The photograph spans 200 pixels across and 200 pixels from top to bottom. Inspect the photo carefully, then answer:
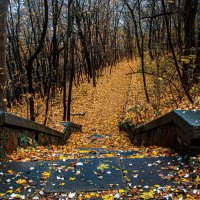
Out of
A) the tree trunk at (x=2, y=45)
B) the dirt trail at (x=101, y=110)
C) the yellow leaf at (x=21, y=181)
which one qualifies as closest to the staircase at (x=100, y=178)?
the yellow leaf at (x=21, y=181)

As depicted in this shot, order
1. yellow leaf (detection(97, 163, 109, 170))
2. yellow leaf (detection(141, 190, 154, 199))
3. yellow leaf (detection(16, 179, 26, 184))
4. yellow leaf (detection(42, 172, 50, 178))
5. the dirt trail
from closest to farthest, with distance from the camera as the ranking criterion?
yellow leaf (detection(141, 190, 154, 199)) < yellow leaf (detection(16, 179, 26, 184)) < yellow leaf (detection(42, 172, 50, 178)) < yellow leaf (detection(97, 163, 109, 170)) < the dirt trail

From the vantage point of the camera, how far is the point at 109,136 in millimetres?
11484

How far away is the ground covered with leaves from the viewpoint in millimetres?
3032

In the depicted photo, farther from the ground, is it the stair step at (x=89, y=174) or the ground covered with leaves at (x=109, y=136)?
the stair step at (x=89, y=174)

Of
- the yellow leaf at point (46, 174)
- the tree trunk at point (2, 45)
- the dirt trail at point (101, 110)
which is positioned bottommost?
the dirt trail at point (101, 110)

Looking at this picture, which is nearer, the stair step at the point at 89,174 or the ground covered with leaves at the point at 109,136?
the ground covered with leaves at the point at 109,136

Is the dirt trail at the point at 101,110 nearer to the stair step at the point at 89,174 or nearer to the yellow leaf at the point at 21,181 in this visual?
the stair step at the point at 89,174

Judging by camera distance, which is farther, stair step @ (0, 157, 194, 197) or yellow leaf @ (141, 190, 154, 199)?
stair step @ (0, 157, 194, 197)

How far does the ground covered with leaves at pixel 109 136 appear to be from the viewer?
3.03 metres

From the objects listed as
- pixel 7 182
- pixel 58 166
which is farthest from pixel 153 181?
pixel 7 182

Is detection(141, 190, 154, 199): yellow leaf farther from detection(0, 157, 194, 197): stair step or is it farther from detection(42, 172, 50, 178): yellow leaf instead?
detection(42, 172, 50, 178): yellow leaf

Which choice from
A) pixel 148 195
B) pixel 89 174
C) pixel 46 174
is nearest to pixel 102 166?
pixel 89 174

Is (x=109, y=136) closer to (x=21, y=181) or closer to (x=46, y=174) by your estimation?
(x=46, y=174)

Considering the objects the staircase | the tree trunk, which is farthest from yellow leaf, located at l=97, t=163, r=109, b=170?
the tree trunk
